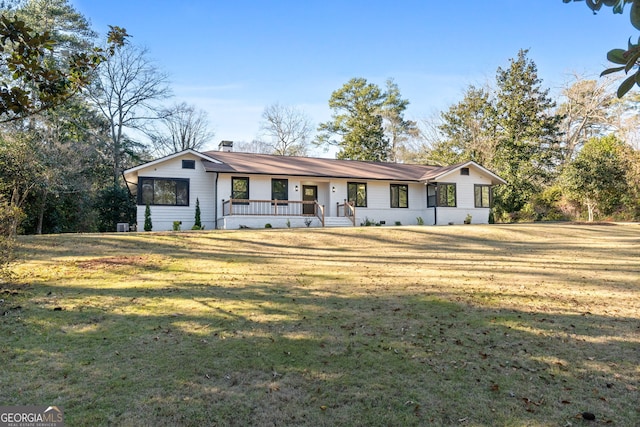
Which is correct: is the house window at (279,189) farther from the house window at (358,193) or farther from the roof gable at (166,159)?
the house window at (358,193)

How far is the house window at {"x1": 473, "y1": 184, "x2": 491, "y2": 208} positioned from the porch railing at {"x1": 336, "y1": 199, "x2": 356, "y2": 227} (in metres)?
8.99

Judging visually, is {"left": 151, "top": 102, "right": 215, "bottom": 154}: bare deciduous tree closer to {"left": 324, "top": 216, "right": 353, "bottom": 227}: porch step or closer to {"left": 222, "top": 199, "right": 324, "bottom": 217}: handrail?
{"left": 222, "top": 199, "right": 324, "bottom": 217}: handrail

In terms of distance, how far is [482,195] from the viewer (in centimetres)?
2627

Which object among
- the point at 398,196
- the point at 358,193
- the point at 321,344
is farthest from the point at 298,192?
the point at 321,344

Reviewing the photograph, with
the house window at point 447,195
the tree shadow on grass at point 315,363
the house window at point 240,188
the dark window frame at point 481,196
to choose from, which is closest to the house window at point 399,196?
the house window at point 447,195

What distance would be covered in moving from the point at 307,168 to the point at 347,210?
370 cm

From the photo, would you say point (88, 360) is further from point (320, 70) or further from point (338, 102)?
point (338, 102)

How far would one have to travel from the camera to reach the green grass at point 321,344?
10.8 ft

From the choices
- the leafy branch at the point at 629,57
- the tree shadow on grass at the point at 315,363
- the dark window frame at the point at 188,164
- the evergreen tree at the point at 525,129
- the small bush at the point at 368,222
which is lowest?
the tree shadow on grass at the point at 315,363

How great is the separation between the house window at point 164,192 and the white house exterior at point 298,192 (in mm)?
48

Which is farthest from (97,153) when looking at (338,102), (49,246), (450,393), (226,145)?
(450,393)

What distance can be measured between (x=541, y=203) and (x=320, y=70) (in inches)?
801

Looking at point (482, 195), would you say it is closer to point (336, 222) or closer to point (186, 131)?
point (336, 222)

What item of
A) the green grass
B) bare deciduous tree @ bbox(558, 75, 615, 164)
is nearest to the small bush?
the green grass
